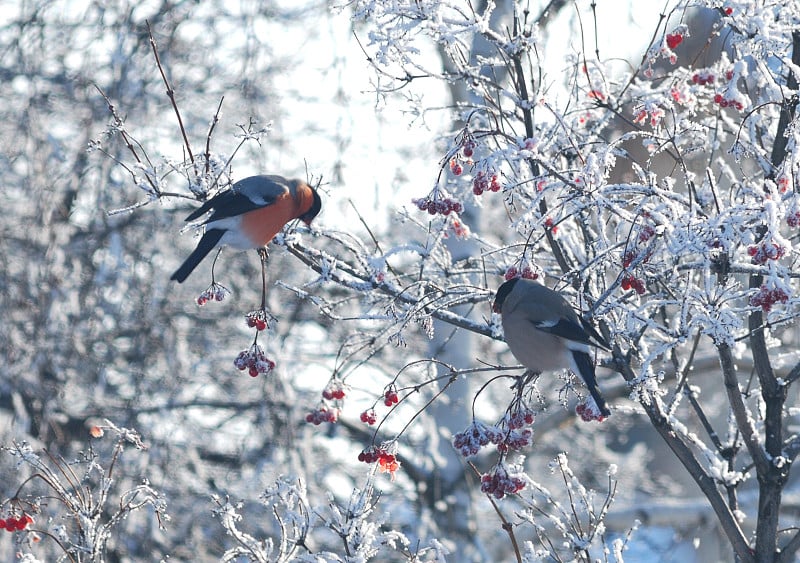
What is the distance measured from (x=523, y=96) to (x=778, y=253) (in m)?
1.16

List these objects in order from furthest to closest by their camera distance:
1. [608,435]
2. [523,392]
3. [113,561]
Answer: [608,435]
[113,561]
[523,392]

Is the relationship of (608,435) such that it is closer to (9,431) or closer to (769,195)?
(9,431)

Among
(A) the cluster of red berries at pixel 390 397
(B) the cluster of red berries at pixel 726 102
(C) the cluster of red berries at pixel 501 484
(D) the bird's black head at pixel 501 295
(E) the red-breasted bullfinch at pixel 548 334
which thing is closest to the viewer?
(C) the cluster of red berries at pixel 501 484

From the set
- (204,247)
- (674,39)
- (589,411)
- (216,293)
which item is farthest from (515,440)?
(674,39)

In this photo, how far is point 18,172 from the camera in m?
7.32

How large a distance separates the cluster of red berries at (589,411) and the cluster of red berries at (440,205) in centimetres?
71

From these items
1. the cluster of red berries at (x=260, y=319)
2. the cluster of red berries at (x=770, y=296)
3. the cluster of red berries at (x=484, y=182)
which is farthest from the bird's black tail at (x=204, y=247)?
the cluster of red berries at (x=770, y=296)

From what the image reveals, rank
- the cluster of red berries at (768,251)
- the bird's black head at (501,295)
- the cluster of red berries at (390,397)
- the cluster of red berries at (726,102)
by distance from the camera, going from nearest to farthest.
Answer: the cluster of red berries at (768,251) < the cluster of red berries at (726,102) < the cluster of red berries at (390,397) < the bird's black head at (501,295)

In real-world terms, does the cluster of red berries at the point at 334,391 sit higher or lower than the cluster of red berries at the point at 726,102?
lower

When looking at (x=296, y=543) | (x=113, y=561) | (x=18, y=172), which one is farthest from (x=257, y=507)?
(x=296, y=543)

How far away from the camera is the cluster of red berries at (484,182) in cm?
318

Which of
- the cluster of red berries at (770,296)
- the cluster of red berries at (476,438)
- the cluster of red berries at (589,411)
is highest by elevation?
the cluster of red berries at (770,296)

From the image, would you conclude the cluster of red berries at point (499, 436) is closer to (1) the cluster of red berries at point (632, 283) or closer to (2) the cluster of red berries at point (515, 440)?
(2) the cluster of red berries at point (515, 440)

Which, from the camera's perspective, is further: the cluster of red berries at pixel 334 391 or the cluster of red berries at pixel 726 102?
the cluster of red berries at pixel 334 391
